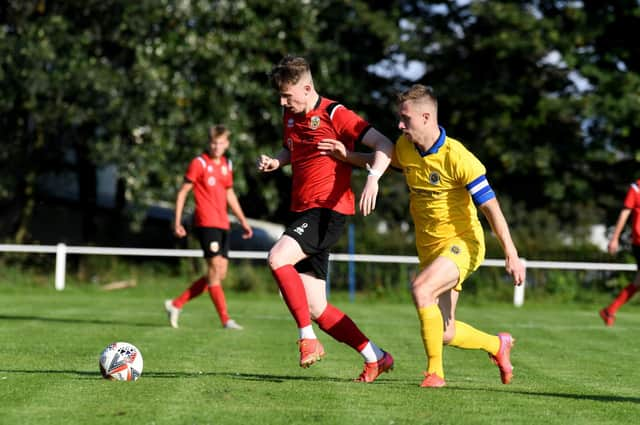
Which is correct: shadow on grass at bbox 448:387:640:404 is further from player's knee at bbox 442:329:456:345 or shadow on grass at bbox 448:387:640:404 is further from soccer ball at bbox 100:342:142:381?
soccer ball at bbox 100:342:142:381

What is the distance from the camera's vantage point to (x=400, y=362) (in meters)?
9.45

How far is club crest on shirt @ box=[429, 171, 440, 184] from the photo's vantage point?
284 inches

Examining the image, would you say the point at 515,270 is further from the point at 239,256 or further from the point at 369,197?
the point at 239,256

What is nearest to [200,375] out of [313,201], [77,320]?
[313,201]

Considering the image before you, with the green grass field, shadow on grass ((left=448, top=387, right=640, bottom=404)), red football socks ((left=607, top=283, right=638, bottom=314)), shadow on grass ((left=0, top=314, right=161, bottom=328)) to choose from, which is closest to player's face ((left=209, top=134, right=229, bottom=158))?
the green grass field

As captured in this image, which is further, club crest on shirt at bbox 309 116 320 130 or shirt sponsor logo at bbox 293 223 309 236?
club crest on shirt at bbox 309 116 320 130

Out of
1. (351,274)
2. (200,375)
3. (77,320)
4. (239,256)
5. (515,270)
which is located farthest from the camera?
(351,274)

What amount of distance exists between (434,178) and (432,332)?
41.4 inches

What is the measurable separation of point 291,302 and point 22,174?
20.1m

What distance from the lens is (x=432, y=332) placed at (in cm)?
713

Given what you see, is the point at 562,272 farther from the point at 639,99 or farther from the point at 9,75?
the point at 9,75

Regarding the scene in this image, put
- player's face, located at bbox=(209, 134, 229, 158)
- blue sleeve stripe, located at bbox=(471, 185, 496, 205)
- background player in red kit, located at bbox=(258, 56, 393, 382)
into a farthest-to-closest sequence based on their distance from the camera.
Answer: player's face, located at bbox=(209, 134, 229, 158)
background player in red kit, located at bbox=(258, 56, 393, 382)
blue sleeve stripe, located at bbox=(471, 185, 496, 205)

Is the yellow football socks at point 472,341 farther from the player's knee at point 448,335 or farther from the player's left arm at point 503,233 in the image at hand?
the player's left arm at point 503,233

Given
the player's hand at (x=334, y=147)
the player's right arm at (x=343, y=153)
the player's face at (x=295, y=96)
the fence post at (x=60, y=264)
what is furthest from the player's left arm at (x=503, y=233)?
the fence post at (x=60, y=264)
